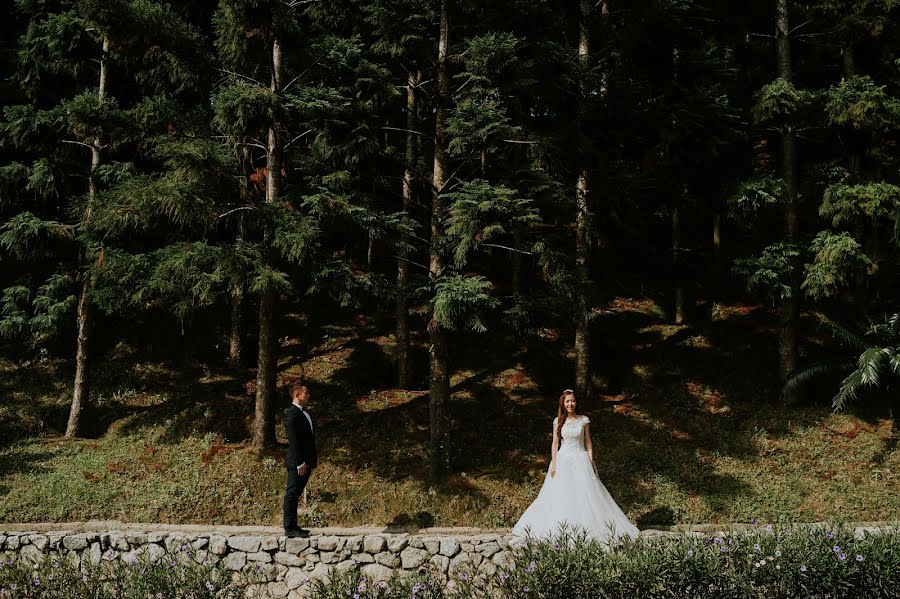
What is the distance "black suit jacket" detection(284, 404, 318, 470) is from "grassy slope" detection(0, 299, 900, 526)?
218cm

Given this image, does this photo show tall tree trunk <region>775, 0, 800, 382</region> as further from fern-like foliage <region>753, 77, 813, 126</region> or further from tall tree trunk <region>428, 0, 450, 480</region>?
tall tree trunk <region>428, 0, 450, 480</region>

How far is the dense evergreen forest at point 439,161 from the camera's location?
32.7ft

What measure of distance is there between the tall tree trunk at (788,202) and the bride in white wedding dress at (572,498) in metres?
6.68

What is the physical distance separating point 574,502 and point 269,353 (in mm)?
6382

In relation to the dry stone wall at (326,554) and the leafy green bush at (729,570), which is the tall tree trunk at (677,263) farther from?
the dry stone wall at (326,554)

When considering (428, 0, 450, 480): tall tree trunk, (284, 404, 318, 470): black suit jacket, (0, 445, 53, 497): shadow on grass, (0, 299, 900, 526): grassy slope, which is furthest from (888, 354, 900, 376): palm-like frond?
(0, 445, 53, 497): shadow on grass

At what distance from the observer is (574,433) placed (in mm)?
7965

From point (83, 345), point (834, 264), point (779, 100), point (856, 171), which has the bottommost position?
point (83, 345)

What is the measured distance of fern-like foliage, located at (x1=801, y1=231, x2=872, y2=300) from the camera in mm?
10906

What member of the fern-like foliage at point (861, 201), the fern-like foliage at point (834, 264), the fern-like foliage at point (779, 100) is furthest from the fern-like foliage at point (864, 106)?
the fern-like foliage at point (834, 264)

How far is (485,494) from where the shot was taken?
9.69 m

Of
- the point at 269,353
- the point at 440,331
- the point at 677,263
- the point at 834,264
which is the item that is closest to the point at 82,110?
the point at 269,353

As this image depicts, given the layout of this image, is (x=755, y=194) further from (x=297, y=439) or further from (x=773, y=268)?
(x=297, y=439)

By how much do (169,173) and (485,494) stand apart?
783cm
